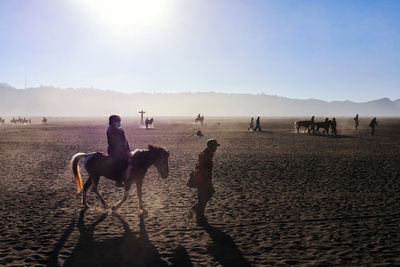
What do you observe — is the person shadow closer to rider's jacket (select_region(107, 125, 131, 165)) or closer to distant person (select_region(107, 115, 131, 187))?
distant person (select_region(107, 115, 131, 187))

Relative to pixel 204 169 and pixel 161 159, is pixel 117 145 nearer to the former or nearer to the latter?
pixel 161 159

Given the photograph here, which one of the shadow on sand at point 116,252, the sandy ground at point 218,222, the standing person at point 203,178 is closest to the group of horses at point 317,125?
the sandy ground at point 218,222

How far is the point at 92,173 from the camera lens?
8.54 meters

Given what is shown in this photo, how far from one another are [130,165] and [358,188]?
7.58 metres

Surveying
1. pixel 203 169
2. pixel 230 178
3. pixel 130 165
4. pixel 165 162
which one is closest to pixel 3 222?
pixel 130 165

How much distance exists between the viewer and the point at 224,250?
608 cm

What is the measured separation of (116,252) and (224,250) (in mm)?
1894

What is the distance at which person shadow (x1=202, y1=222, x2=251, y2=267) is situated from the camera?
564 centimetres

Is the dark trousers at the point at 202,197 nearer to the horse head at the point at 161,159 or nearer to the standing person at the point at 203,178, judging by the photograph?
the standing person at the point at 203,178

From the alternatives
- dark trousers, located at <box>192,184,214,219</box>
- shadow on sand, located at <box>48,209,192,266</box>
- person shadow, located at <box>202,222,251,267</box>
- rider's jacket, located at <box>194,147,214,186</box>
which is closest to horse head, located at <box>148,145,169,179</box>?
rider's jacket, located at <box>194,147,214,186</box>

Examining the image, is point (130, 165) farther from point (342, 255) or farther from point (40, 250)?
point (342, 255)

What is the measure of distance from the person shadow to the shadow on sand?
1.72ft

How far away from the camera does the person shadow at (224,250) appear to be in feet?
18.5

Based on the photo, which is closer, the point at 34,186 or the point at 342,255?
the point at 342,255
